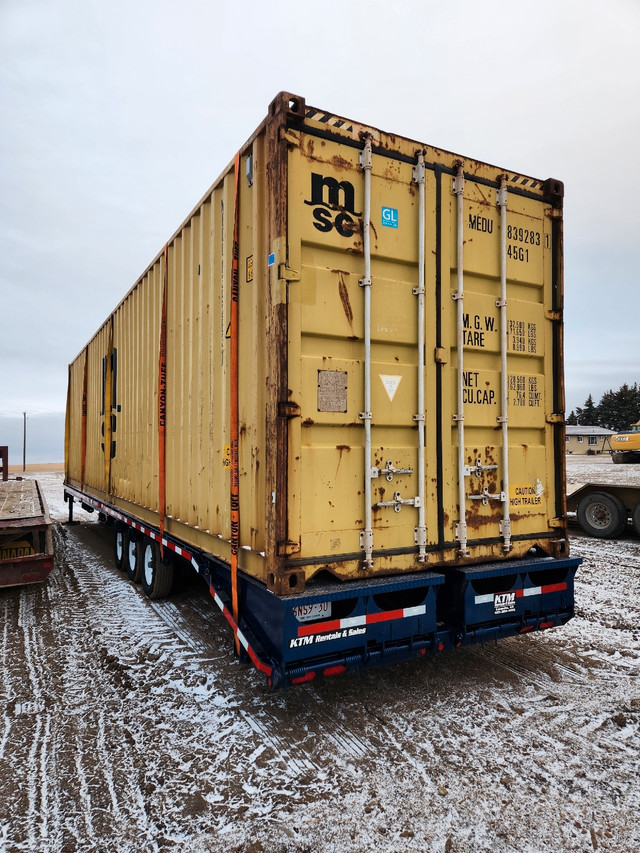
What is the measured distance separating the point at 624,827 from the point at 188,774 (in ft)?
7.54

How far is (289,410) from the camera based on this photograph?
3355mm

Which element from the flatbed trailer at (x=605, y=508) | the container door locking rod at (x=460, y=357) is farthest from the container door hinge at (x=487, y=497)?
the flatbed trailer at (x=605, y=508)

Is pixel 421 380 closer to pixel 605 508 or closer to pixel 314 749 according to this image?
pixel 314 749

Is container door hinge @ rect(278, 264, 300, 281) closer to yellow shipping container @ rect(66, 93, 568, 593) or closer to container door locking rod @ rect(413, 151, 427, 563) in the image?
yellow shipping container @ rect(66, 93, 568, 593)

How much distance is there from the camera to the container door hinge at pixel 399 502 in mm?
3717

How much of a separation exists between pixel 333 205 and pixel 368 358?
1.06m

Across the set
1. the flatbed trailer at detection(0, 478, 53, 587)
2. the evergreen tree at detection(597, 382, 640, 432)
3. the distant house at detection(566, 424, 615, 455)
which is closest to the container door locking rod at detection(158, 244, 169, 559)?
the flatbed trailer at detection(0, 478, 53, 587)

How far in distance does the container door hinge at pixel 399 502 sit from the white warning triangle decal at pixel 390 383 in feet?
2.27

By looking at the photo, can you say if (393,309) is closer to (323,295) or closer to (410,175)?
(323,295)

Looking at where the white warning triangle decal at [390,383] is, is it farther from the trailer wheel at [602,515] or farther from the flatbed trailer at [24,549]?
the trailer wheel at [602,515]

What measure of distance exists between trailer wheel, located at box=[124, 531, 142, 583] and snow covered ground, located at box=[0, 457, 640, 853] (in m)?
1.64

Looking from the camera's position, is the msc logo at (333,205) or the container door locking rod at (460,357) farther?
the container door locking rod at (460,357)

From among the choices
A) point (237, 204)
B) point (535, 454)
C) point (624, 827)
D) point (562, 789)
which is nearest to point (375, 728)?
point (562, 789)

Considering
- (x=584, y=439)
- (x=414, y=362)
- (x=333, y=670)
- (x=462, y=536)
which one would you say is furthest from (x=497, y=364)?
(x=584, y=439)
